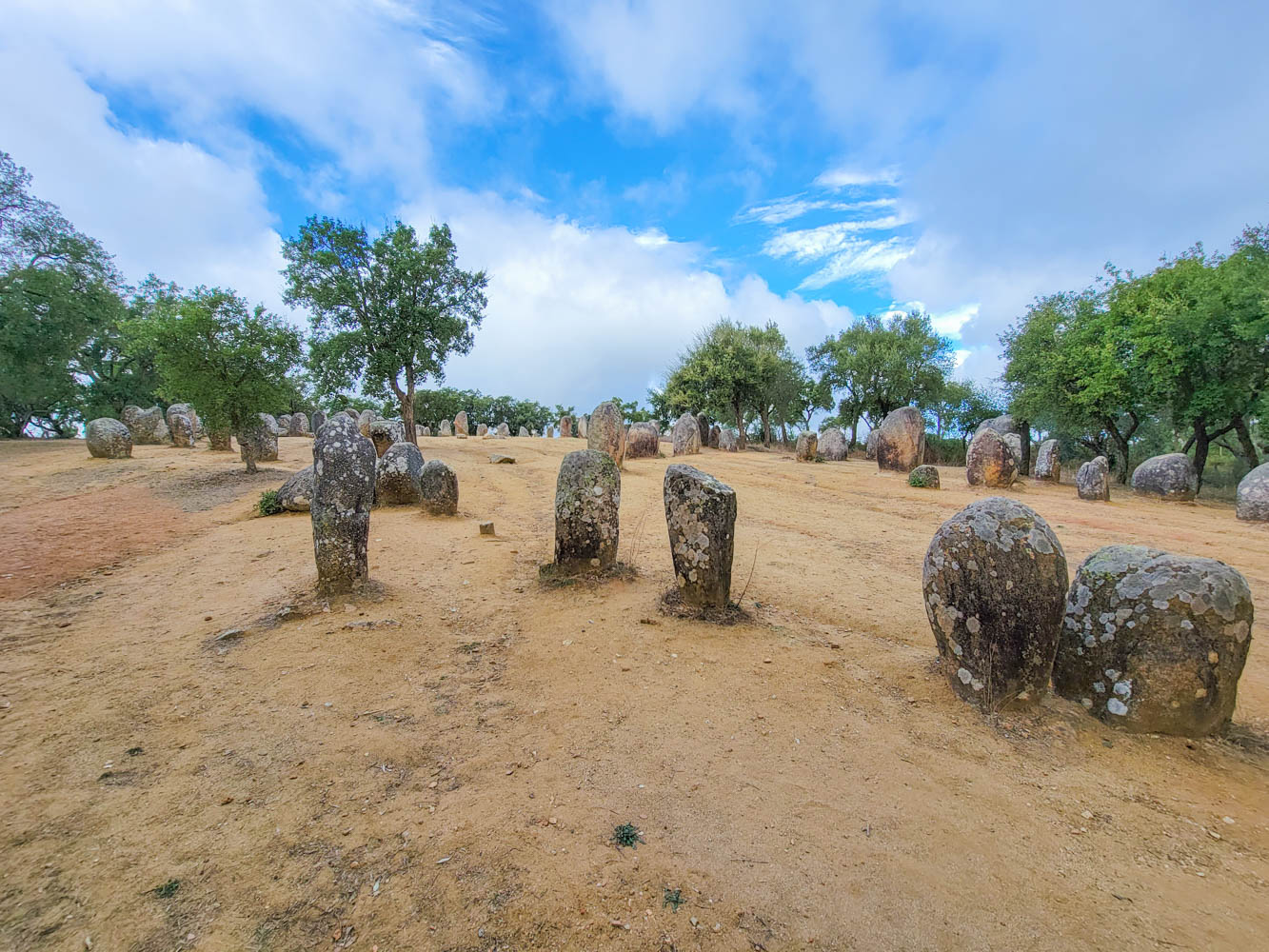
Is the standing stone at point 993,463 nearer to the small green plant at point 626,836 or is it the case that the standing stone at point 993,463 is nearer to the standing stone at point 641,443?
the standing stone at point 641,443

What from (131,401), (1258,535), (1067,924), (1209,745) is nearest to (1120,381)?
(1258,535)

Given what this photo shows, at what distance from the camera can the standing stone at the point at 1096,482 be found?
14.6 m

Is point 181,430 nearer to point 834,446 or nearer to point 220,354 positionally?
point 220,354

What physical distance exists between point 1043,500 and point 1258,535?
4.22 meters

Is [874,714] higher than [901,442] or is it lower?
→ lower

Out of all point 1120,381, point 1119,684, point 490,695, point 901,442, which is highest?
point 1120,381

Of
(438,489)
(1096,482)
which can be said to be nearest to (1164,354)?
(1096,482)

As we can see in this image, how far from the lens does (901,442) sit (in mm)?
19297

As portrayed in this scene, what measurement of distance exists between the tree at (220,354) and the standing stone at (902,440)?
1964 centimetres

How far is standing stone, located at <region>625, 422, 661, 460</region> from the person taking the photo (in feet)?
71.1

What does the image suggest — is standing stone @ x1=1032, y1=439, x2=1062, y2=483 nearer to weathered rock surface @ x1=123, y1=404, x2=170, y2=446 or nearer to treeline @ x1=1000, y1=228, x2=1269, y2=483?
treeline @ x1=1000, y1=228, x2=1269, y2=483

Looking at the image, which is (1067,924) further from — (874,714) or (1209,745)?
(1209,745)

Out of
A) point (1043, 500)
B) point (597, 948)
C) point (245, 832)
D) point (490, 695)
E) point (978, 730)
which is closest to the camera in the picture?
point (597, 948)

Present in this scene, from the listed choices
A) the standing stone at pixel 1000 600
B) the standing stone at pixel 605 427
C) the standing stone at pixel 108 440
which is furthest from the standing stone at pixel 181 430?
the standing stone at pixel 1000 600
